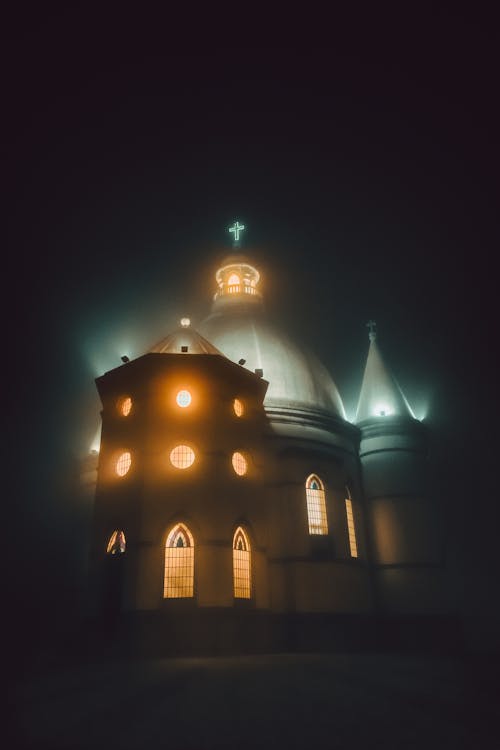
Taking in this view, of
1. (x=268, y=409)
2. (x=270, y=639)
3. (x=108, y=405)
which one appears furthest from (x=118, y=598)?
(x=268, y=409)

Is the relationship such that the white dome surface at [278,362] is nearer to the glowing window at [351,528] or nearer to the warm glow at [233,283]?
the warm glow at [233,283]

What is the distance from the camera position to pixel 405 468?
98.8 ft

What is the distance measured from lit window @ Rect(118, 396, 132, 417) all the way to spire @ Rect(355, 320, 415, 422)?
1413 centimetres

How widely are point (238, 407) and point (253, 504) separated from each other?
14.4ft

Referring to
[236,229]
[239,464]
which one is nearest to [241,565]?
[239,464]

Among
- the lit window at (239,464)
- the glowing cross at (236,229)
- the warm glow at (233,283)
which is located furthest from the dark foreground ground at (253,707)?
the glowing cross at (236,229)

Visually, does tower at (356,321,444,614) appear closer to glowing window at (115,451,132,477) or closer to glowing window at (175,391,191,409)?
glowing window at (175,391,191,409)

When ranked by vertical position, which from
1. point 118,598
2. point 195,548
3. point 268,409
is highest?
point 268,409

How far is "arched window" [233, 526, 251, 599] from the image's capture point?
21.7m

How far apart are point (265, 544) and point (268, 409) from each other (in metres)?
6.84

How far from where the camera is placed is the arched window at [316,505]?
25984 millimetres

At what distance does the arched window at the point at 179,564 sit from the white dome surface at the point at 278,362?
871 centimetres

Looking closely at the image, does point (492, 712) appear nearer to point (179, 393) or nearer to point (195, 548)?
point (195, 548)

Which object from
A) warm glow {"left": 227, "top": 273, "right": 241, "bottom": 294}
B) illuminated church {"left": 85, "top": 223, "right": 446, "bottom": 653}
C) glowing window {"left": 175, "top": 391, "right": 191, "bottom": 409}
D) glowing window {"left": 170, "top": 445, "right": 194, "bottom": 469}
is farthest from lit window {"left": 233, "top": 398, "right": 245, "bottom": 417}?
warm glow {"left": 227, "top": 273, "right": 241, "bottom": 294}
